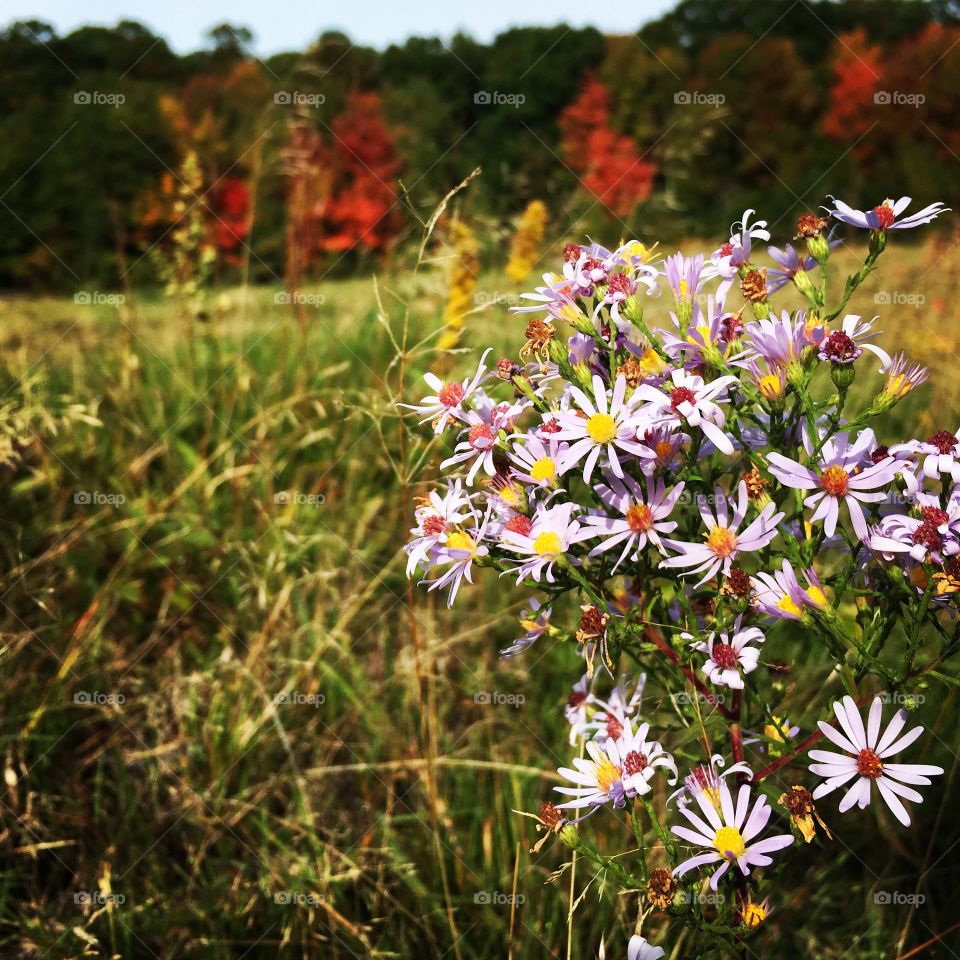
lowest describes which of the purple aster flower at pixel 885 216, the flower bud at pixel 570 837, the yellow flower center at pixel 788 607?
the flower bud at pixel 570 837

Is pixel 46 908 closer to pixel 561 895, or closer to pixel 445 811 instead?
pixel 445 811

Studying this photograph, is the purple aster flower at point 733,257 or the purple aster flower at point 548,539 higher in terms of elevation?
the purple aster flower at point 733,257

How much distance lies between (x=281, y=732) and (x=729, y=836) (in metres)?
1.21

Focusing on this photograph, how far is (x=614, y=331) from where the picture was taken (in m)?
1.23

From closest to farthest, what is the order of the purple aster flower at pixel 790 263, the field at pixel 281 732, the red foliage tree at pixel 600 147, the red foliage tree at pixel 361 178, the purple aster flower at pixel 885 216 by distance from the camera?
the purple aster flower at pixel 885 216, the purple aster flower at pixel 790 263, the field at pixel 281 732, the red foliage tree at pixel 361 178, the red foliage tree at pixel 600 147

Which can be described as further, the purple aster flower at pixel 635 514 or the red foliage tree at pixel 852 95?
the red foliage tree at pixel 852 95

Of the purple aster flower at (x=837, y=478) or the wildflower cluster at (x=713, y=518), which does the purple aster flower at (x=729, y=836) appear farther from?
the purple aster flower at (x=837, y=478)

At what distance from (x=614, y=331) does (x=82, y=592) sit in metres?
2.06

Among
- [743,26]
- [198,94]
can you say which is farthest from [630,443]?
[743,26]

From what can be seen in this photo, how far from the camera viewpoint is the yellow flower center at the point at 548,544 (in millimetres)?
1130

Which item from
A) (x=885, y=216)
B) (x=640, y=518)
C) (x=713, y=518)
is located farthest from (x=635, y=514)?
(x=885, y=216)

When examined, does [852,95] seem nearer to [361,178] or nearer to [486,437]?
[361,178]

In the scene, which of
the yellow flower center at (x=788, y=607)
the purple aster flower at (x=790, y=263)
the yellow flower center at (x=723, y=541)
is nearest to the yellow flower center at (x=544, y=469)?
the yellow flower center at (x=723, y=541)

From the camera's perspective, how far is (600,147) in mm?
19469
